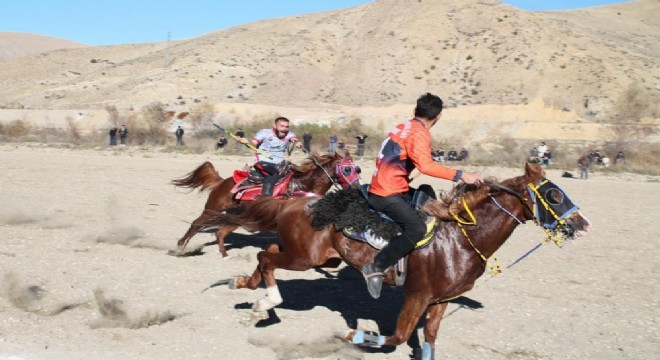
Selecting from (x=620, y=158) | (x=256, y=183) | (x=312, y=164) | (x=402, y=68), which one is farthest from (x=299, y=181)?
(x=402, y=68)

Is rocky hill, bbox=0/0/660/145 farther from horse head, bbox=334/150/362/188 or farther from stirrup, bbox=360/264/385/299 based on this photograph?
stirrup, bbox=360/264/385/299

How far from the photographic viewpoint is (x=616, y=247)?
1326 cm

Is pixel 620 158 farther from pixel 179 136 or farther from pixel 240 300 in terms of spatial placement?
pixel 240 300

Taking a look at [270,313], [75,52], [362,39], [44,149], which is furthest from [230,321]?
[75,52]

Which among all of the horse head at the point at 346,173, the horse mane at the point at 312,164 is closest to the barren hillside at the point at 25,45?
the horse mane at the point at 312,164

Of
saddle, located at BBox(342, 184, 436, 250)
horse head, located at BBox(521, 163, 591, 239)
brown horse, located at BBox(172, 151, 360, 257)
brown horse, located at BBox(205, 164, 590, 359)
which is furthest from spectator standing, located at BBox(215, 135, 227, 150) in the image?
horse head, located at BBox(521, 163, 591, 239)

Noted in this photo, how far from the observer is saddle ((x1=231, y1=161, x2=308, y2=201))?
10594 mm

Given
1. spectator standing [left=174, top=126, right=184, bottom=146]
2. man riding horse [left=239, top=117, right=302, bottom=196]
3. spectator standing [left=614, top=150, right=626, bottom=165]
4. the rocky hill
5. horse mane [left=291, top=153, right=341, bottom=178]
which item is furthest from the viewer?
the rocky hill

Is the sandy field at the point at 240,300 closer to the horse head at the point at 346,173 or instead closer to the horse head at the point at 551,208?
the horse head at the point at 346,173

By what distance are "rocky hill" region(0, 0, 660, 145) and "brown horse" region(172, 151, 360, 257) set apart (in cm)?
4957

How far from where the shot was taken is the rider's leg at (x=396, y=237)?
21.2 ft

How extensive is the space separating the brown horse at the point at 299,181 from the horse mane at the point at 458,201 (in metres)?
2.10

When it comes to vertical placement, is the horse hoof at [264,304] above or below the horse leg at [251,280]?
below

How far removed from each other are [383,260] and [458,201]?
1014 mm
